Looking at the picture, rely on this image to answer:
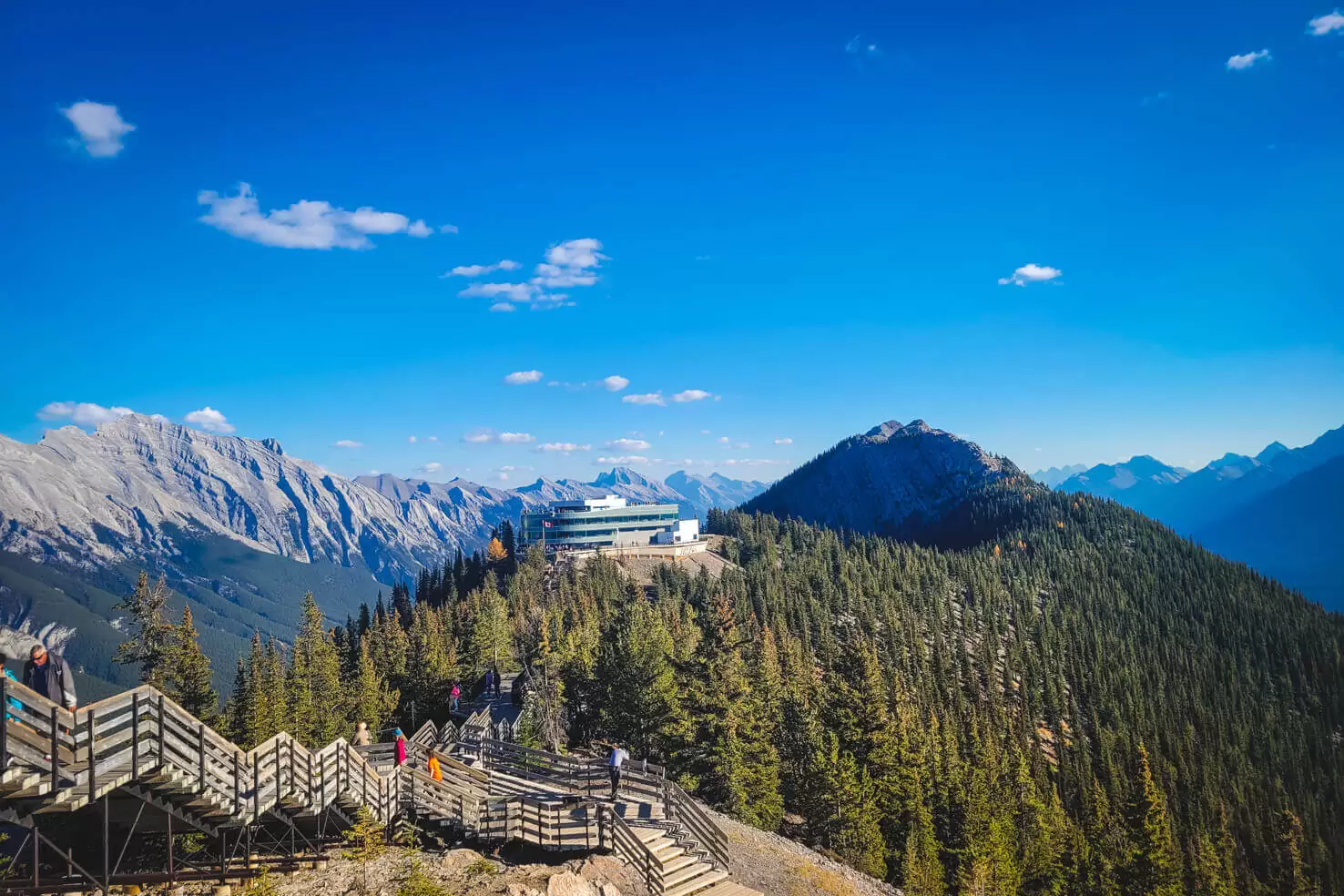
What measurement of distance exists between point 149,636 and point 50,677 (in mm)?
34684

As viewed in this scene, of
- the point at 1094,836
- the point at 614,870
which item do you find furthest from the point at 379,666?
the point at 1094,836

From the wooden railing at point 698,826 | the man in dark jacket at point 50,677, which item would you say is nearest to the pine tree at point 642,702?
the wooden railing at point 698,826

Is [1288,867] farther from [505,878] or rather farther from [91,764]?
[91,764]

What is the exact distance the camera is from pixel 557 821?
996 inches

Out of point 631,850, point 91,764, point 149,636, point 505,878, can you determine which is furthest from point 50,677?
point 149,636

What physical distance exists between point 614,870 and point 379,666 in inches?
2216

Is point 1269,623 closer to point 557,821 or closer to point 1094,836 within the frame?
point 1094,836

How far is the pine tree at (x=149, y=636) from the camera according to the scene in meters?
44.1

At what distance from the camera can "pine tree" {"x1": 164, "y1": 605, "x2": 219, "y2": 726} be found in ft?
150

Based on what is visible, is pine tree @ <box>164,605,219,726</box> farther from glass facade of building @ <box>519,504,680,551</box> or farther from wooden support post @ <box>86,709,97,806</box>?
glass facade of building @ <box>519,504,680,551</box>

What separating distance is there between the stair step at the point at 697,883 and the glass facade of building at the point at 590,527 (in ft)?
493

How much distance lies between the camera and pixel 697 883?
77.9ft

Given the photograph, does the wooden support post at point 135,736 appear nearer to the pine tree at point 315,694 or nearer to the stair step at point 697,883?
the stair step at point 697,883

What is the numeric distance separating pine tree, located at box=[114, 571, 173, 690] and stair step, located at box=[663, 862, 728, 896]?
122 ft
